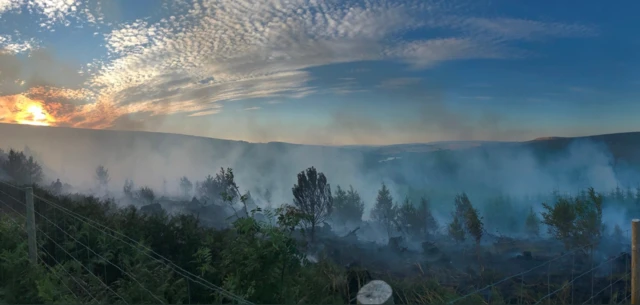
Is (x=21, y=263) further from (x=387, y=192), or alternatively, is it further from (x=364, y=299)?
(x=387, y=192)

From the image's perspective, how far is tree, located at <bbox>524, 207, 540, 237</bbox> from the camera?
37.3 m

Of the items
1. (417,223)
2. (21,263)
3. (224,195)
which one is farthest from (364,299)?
(417,223)

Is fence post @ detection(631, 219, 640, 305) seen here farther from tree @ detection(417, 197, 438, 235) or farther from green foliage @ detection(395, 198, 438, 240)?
tree @ detection(417, 197, 438, 235)

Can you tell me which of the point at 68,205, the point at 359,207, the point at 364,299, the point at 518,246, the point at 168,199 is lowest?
the point at 518,246

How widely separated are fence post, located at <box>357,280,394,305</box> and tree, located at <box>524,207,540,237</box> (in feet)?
129

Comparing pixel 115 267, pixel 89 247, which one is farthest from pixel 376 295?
pixel 89 247

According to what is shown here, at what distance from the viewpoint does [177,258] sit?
838cm

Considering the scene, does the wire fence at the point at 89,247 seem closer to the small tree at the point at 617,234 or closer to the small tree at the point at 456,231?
the small tree at the point at 456,231

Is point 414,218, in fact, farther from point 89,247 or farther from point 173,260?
point 89,247

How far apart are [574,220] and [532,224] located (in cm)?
959

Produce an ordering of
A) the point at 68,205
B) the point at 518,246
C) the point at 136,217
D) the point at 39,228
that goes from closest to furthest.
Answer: the point at 39,228, the point at 136,217, the point at 68,205, the point at 518,246

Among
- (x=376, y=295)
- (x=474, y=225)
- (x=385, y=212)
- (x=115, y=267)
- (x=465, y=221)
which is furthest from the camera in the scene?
(x=385, y=212)

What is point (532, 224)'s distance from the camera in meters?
37.9

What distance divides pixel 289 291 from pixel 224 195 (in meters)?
1.30
